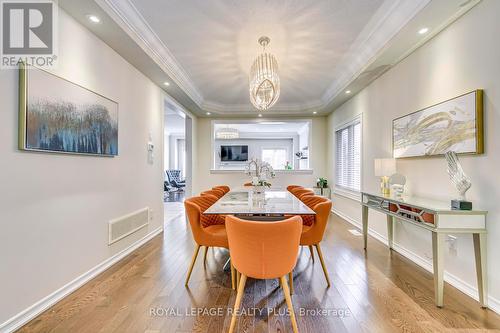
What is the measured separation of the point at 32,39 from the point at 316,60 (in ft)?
11.2

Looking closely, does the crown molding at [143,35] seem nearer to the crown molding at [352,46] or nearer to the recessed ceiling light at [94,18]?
the crown molding at [352,46]

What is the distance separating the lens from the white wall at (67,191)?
1.73 metres

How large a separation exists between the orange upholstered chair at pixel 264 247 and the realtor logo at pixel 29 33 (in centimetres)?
206

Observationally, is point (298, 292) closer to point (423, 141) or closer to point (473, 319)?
point (473, 319)

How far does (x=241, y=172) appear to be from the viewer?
6.74 m

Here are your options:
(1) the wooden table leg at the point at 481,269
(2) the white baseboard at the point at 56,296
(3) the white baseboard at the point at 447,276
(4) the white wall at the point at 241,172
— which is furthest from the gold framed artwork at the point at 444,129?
(2) the white baseboard at the point at 56,296

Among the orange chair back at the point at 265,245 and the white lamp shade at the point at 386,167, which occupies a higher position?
the white lamp shade at the point at 386,167

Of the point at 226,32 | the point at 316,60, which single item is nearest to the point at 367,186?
the point at 316,60

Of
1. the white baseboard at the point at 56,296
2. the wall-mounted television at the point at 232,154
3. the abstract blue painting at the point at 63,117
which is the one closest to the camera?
Result: the white baseboard at the point at 56,296

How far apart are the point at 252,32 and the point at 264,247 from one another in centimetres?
259

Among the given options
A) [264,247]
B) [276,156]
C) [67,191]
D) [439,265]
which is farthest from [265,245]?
[276,156]

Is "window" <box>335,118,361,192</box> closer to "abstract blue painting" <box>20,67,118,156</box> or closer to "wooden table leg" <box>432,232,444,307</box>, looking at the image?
"wooden table leg" <box>432,232,444,307</box>

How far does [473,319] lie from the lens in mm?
1832

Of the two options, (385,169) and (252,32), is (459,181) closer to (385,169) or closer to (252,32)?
(385,169)
